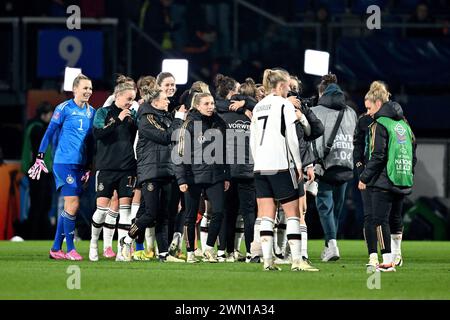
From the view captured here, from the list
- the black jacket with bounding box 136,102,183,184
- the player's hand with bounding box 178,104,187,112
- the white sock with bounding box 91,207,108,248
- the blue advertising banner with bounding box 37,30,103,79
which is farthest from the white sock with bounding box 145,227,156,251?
the blue advertising banner with bounding box 37,30,103,79

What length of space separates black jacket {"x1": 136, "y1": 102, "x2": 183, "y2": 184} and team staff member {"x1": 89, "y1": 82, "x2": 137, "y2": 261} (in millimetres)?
285

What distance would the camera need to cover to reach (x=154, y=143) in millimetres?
16578

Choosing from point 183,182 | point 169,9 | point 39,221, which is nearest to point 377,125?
point 183,182

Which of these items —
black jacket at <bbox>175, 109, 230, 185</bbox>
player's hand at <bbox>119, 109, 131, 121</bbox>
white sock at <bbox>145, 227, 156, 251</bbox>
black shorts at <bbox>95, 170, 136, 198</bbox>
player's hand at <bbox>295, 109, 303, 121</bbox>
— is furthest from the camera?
white sock at <bbox>145, 227, 156, 251</bbox>

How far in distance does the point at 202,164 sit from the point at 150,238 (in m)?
1.85

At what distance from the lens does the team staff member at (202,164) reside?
52.9 ft

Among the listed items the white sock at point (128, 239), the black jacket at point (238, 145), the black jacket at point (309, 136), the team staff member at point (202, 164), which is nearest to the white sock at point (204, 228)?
the black jacket at point (238, 145)

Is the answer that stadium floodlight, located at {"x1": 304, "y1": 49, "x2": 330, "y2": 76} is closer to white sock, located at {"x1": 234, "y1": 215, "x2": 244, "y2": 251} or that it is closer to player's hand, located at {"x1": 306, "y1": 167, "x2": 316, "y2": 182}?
player's hand, located at {"x1": 306, "y1": 167, "x2": 316, "y2": 182}

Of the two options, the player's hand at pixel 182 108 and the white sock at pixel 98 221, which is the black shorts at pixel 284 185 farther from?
the white sock at pixel 98 221

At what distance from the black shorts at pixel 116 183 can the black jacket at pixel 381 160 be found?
3.31 meters

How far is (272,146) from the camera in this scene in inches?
571

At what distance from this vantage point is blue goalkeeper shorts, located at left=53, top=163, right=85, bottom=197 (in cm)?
1719

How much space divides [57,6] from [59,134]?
9.04 meters

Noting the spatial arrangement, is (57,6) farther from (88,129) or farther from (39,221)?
(88,129)
